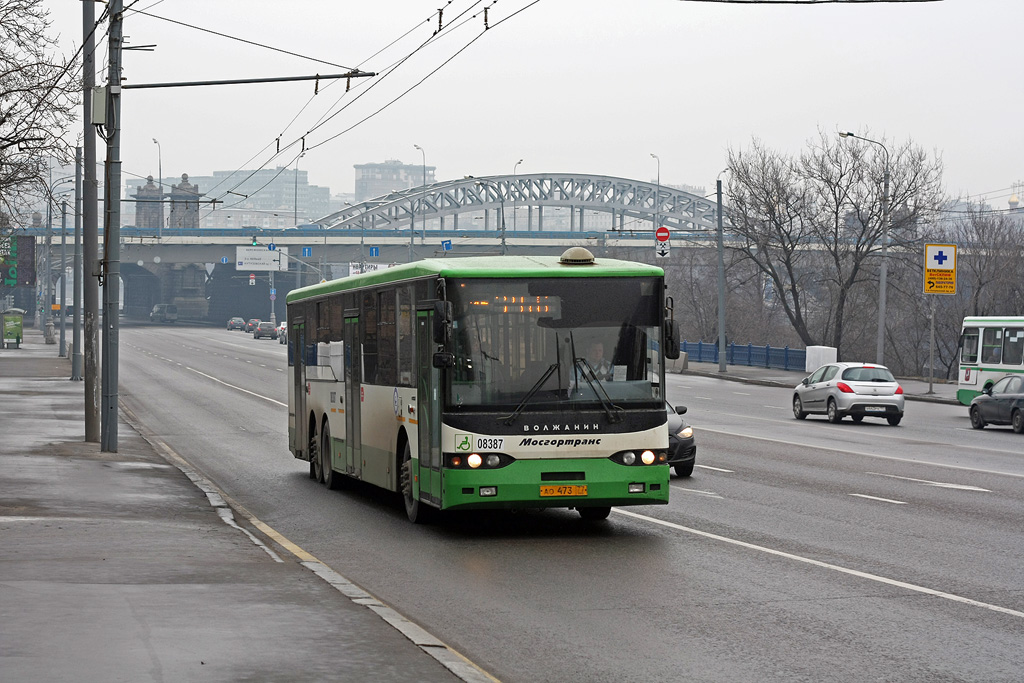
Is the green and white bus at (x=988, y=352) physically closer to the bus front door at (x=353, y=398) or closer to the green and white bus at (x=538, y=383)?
the bus front door at (x=353, y=398)

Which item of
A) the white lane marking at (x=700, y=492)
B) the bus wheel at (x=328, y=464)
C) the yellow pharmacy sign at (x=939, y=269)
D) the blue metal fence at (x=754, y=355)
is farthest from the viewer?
the blue metal fence at (x=754, y=355)

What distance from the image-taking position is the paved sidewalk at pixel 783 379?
43.8 metres

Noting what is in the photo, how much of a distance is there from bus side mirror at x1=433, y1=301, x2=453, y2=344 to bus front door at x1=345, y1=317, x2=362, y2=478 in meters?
3.50

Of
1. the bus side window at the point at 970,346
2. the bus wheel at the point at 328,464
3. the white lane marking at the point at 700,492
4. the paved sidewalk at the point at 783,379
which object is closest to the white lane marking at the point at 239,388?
the bus wheel at the point at 328,464

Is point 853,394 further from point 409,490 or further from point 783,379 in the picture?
point 783,379

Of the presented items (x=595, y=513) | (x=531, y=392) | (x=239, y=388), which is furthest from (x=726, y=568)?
(x=239, y=388)

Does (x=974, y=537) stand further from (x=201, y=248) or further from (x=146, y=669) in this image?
(x=201, y=248)

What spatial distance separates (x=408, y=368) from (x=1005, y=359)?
27521mm

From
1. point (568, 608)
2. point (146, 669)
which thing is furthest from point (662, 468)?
point (146, 669)

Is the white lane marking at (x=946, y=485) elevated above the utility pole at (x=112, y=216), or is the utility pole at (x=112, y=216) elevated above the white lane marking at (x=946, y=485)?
the utility pole at (x=112, y=216)

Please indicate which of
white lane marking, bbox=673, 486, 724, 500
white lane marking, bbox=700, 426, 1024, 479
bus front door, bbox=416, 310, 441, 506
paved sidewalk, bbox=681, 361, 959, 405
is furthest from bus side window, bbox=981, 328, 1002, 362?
bus front door, bbox=416, 310, 441, 506

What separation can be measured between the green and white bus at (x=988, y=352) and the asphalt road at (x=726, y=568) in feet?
47.0

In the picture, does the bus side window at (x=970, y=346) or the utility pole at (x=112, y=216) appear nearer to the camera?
the utility pole at (x=112, y=216)

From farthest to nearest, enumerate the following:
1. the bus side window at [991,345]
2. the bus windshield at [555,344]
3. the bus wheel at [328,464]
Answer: the bus side window at [991,345] < the bus wheel at [328,464] < the bus windshield at [555,344]
